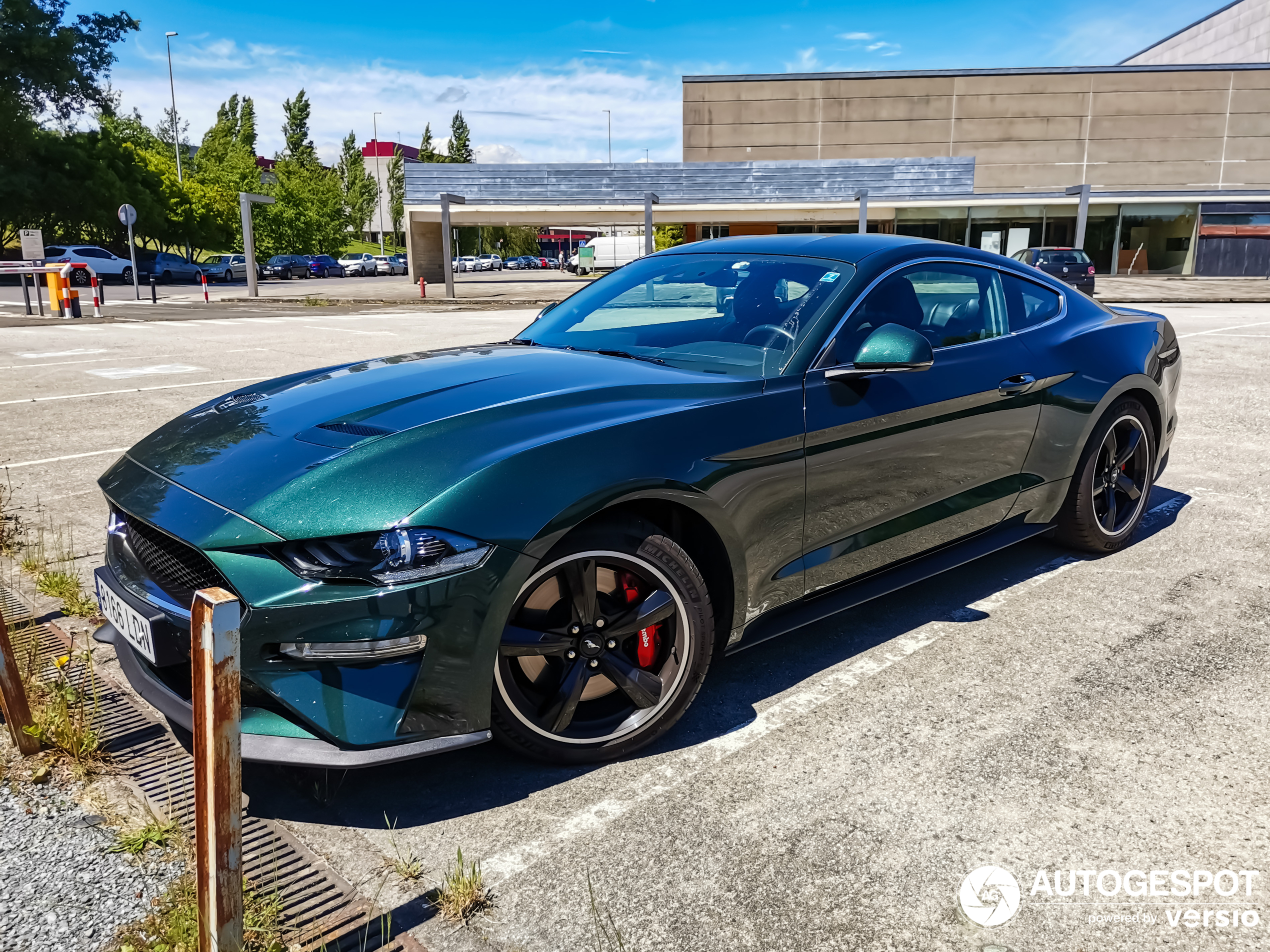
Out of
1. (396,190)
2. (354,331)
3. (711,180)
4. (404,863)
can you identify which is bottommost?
(404,863)

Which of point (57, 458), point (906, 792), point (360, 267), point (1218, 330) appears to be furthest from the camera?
point (360, 267)

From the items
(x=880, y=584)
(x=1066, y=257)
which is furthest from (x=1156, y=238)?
(x=880, y=584)

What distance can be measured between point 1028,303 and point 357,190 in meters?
93.0

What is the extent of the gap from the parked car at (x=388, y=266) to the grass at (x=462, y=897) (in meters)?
66.8

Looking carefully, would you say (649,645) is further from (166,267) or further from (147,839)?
(166,267)

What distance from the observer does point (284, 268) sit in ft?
178

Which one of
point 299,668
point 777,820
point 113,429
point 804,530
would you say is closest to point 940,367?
point 804,530

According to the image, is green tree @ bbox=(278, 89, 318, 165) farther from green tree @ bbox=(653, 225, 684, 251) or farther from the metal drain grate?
the metal drain grate

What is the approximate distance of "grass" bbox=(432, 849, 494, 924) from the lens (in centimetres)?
219

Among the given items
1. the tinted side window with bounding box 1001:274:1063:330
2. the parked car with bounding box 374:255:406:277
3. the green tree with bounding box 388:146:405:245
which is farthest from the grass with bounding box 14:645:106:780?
the green tree with bounding box 388:146:405:245

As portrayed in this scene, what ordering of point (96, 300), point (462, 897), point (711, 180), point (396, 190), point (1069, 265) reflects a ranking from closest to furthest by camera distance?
point (462, 897)
point (96, 300)
point (1069, 265)
point (711, 180)
point (396, 190)

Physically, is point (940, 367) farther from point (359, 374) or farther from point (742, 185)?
point (742, 185)

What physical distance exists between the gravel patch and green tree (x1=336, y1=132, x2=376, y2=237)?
3423 inches

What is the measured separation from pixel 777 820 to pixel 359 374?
217 cm
